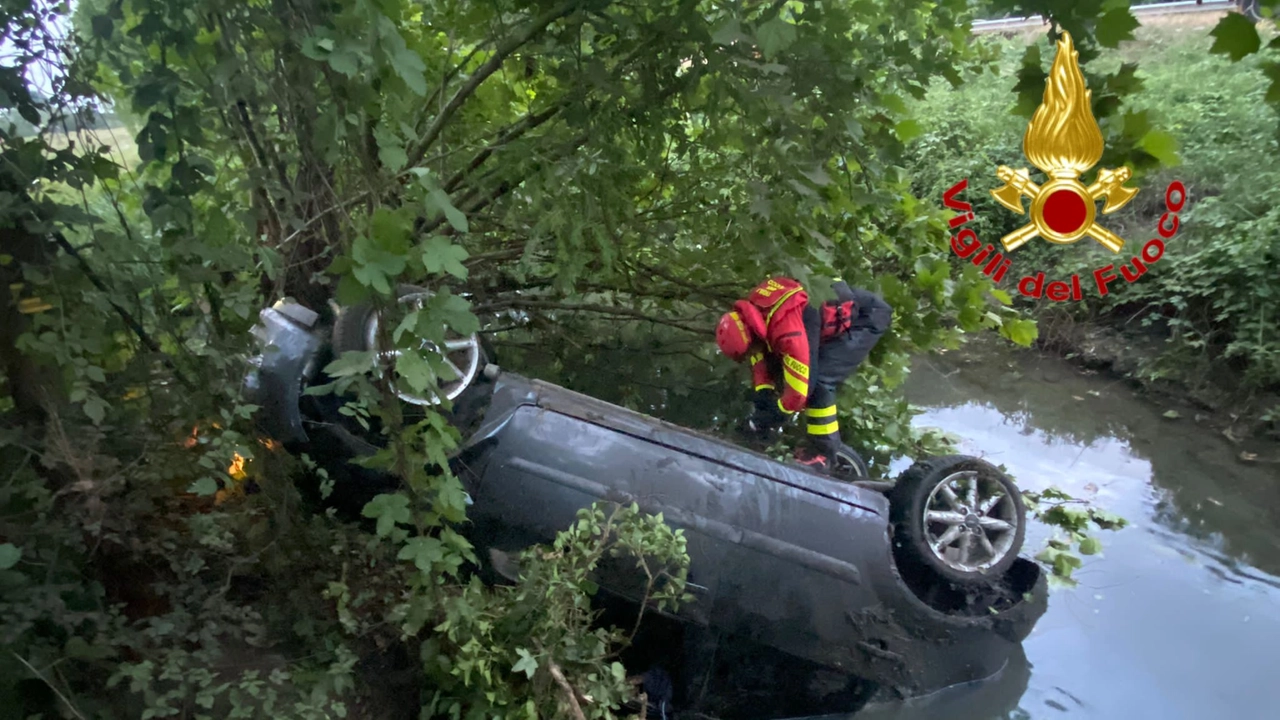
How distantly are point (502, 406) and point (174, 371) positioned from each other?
116 centimetres

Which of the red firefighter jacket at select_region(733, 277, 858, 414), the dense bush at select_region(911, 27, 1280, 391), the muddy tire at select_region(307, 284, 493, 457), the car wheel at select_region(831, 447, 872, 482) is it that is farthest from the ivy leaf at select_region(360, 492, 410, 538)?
the dense bush at select_region(911, 27, 1280, 391)

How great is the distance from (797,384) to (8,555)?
319 cm

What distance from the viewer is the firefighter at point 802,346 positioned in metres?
3.98

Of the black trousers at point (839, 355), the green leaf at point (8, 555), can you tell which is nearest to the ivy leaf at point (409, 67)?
the green leaf at point (8, 555)

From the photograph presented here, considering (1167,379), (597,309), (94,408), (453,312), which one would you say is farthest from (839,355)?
(1167,379)

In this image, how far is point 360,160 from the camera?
196 cm

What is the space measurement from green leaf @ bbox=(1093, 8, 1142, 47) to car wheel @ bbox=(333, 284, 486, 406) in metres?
1.50

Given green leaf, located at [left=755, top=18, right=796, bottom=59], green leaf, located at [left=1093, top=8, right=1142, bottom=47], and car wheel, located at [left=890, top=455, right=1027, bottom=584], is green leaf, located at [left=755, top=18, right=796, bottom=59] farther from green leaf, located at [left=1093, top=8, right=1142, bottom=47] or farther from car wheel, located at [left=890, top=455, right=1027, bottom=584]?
car wheel, located at [left=890, top=455, right=1027, bottom=584]

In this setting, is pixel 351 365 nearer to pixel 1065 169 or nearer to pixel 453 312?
pixel 453 312

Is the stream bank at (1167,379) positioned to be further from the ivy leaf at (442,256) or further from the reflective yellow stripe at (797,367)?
the ivy leaf at (442,256)

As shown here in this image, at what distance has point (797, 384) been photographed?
403cm

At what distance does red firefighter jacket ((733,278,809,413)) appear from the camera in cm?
397

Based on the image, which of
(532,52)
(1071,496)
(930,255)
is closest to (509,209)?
(532,52)

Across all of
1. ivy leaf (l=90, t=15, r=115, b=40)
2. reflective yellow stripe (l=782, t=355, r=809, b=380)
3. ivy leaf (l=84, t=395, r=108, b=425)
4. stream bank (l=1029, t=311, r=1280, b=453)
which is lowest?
stream bank (l=1029, t=311, r=1280, b=453)
